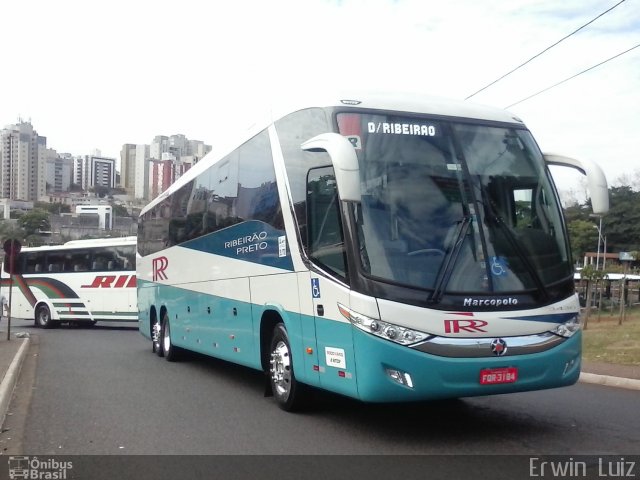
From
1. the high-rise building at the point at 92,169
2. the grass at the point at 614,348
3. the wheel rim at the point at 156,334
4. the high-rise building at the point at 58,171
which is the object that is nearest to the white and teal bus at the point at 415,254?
the grass at the point at 614,348

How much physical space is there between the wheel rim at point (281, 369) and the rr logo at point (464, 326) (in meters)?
2.52

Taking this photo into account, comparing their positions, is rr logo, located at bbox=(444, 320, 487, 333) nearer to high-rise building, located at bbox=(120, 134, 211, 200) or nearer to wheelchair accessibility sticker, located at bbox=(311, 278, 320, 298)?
wheelchair accessibility sticker, located at bbox=(311, 278, 320, 298)

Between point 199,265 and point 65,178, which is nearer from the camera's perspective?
point 199,265

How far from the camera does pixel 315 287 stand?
7875 mm

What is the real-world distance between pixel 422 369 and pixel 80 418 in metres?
4.48

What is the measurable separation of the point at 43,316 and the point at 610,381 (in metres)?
25.8

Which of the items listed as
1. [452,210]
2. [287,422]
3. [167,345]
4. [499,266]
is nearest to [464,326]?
[499,266]

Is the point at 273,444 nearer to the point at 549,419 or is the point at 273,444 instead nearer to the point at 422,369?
the point at 422,369

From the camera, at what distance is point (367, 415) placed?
8766mm

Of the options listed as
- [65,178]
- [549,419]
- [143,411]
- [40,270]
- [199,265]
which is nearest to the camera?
[549,419]

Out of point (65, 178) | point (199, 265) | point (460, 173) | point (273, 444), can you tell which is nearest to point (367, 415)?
point (273, 444)

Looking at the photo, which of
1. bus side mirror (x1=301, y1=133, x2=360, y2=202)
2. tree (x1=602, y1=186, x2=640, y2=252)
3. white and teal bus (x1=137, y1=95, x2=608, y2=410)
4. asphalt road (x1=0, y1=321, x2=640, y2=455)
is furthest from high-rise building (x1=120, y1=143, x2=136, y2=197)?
bus side mirror (x1=301, y1=133, x2=360, y2=202)

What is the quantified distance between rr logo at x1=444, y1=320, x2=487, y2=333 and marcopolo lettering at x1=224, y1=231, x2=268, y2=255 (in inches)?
129

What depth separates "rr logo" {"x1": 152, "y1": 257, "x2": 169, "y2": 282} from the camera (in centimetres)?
1573
